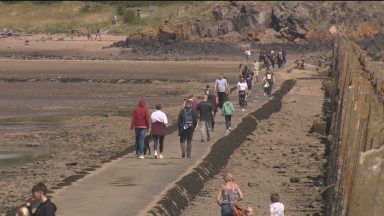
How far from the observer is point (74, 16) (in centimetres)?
11000

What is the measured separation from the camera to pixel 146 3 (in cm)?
12200

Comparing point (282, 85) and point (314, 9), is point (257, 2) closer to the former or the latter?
point (314, 9)

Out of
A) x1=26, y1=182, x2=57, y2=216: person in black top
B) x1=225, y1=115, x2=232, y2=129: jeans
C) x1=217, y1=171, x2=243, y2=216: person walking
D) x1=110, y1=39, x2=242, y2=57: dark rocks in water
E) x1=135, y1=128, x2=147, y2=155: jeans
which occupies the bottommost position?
x1=110, y1=39, x2=242, y2=57: dark rocks in water

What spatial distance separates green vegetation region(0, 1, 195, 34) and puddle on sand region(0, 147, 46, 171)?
73.0 m

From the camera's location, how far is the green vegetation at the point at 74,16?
105312 millimetres

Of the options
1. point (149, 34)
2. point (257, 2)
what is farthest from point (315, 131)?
point (257, 2)

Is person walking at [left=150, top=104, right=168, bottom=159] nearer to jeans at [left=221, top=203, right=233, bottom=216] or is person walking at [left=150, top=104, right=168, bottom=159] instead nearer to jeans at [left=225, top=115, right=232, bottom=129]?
jeans at [left=225, top=115, right=232, bottom=129]

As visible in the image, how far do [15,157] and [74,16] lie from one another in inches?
3247

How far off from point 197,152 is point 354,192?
15616 millimetres

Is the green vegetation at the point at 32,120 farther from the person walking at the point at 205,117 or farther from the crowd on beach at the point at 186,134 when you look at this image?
the person walking at the point at 205,117

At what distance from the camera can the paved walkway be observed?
18547 millimetres

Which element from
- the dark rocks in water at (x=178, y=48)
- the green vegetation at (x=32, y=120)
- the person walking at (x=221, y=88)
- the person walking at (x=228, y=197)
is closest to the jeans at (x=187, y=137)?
the person walking at (x=228, y=197)

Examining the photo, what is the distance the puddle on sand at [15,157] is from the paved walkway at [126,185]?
2960 mm

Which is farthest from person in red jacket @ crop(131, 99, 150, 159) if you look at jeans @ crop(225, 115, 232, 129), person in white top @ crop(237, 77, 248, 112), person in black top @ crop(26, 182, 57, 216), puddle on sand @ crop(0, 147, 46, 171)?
person in white top @ crop(237, 77, 248, 112)
